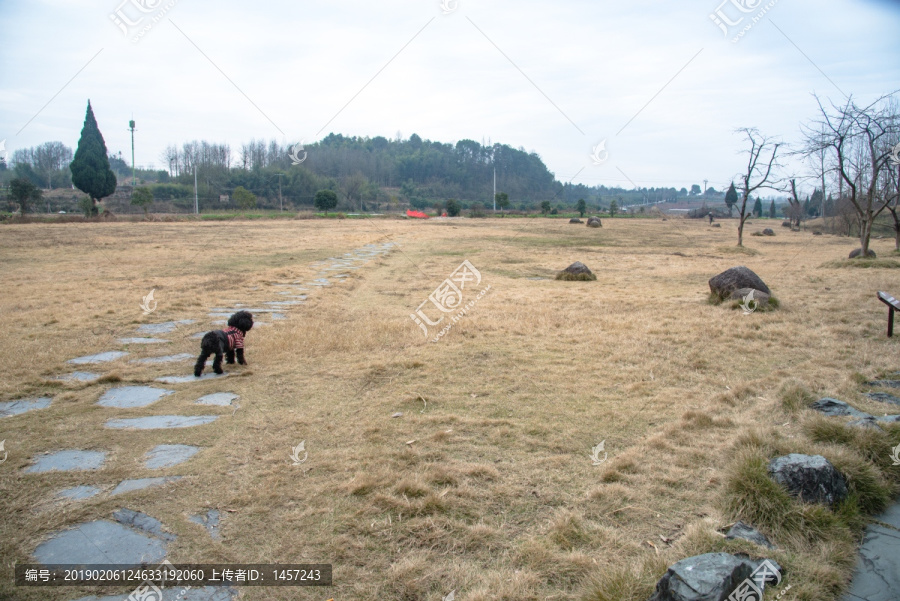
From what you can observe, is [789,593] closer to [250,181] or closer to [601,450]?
[601,450]

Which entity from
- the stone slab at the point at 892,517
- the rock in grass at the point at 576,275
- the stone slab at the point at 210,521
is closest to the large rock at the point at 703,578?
the stone slab at the point at 892,517

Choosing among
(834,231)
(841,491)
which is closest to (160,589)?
(841,491)

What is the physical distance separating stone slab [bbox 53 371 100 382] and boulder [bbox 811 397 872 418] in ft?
21.8

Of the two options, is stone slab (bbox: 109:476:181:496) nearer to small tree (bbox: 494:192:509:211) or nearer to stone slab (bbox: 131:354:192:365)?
stone slab (bbox: 131:354:192:365)

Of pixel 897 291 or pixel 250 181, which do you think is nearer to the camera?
pixel 897 291

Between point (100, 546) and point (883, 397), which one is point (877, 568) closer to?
point (883, 397)

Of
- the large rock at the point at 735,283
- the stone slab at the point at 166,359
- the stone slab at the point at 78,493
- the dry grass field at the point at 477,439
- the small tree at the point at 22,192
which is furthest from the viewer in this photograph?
the small tree at the point at 22,192

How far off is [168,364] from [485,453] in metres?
3.87

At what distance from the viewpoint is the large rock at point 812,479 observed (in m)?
3.17

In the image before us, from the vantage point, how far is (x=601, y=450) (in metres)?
3.86

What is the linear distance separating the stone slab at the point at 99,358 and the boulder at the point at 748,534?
19.8 ft

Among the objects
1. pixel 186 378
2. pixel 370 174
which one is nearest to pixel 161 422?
pixel 186 378

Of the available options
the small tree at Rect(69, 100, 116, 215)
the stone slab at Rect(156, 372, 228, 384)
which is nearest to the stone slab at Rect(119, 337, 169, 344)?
the stone slab at Rect(156, 372, 228, 384)

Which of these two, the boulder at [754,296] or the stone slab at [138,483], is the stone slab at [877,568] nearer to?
the stone slab at [138,483]
